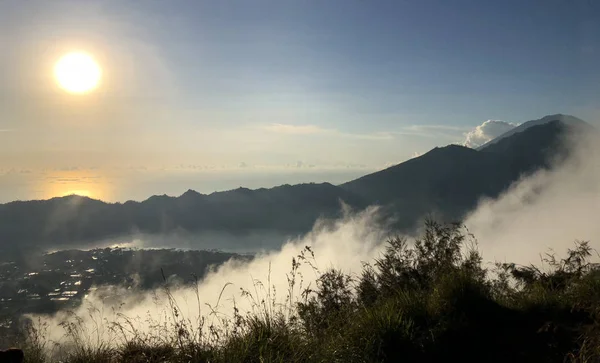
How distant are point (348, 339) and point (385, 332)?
0.43m

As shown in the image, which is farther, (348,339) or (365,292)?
(365,292)

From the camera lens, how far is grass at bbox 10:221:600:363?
4113 mm

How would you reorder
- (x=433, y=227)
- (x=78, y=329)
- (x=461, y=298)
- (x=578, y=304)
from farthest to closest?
(x=433, y=227), (x=78, y=329), (x=461, y=298), (x=578, y=304)

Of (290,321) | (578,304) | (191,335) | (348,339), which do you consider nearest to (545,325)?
(578,304)

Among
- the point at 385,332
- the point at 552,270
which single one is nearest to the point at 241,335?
the point at 385,332

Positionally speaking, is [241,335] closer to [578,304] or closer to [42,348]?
[42,348]

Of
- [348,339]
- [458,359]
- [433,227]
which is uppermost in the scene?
[433,227]

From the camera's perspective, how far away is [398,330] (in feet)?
14.4

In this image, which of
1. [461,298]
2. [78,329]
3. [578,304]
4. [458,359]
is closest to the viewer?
[458,359]

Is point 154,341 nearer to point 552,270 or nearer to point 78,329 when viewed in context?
point 78,329

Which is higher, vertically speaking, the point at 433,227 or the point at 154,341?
the point at 433,227

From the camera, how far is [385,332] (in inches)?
170

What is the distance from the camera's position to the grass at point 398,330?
13.5ft

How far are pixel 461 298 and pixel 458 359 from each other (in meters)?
1.16
